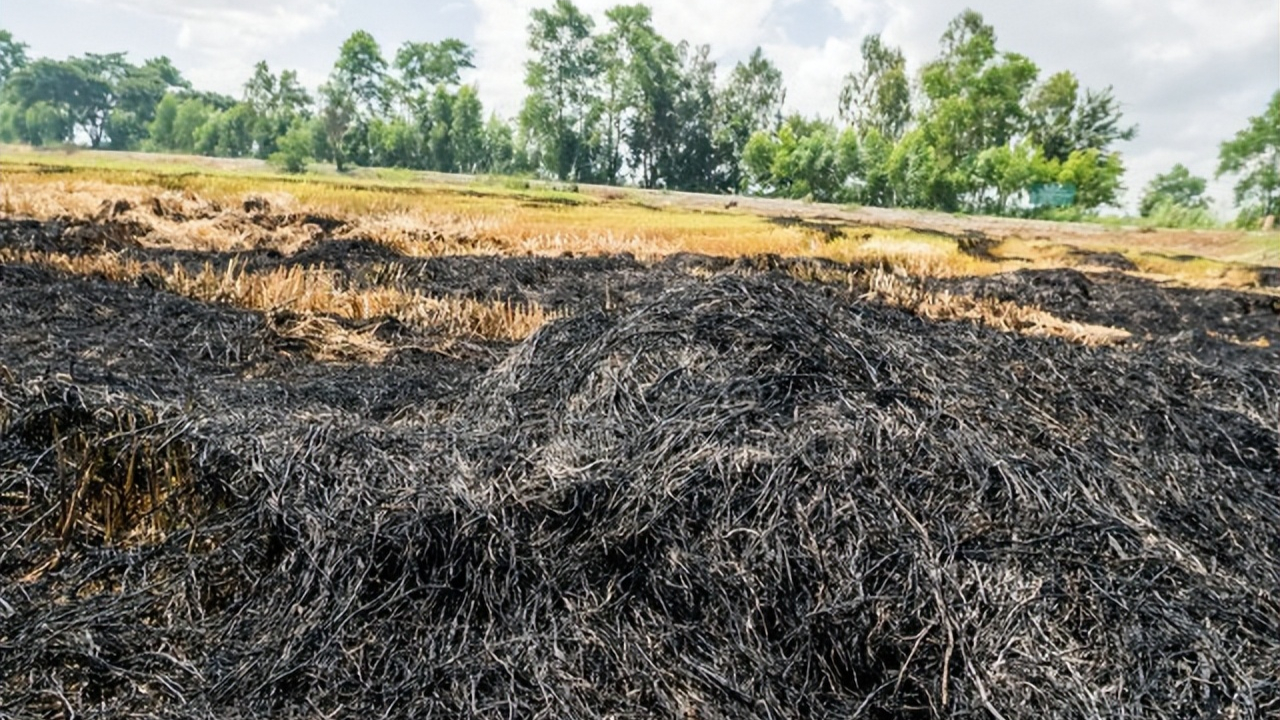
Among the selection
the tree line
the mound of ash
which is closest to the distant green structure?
the tree line

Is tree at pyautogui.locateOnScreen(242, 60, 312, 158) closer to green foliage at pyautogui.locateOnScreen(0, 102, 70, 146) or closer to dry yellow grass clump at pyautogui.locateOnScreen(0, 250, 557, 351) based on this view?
green foliage at pyautogui.locateOnScreen(0, 102, 70, 146)

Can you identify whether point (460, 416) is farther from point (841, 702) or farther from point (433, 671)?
point (841, 702)

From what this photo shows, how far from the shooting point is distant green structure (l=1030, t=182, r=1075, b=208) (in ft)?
137

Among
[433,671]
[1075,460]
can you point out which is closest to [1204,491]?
[1075,460]

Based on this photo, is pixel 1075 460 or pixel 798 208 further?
pixel 798 208

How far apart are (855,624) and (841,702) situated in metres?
0.18

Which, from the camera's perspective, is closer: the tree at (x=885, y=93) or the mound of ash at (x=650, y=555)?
the mound of ash at (x=650, y=555)

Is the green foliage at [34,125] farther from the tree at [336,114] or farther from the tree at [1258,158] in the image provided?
the tree at [1258,158]

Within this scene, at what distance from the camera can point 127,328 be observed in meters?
4.74

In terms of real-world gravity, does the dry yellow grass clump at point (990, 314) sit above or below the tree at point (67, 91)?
below

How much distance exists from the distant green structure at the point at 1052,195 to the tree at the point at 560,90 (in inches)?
1017

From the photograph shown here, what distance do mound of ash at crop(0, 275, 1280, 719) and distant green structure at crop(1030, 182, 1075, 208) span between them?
44090 millimetres

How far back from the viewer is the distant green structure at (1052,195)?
4191cm

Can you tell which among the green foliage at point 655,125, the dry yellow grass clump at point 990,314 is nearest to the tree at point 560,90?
the green foliage at point 655,125
